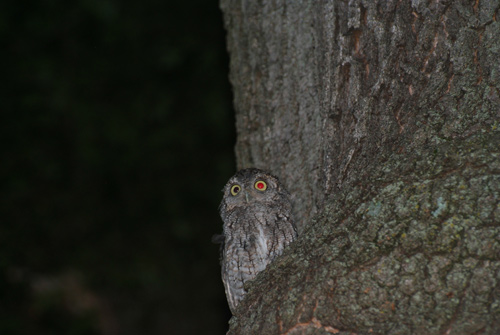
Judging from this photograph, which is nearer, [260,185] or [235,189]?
[260,185]

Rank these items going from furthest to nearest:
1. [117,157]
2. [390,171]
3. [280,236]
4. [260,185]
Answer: [117,157], [260,185], [280,236], [390,171]

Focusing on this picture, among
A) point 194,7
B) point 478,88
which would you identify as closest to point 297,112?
point 478,88

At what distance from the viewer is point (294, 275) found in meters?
1.60

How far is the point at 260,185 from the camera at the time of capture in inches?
109

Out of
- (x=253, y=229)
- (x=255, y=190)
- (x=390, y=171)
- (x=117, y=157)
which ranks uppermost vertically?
(x=390, y=171)

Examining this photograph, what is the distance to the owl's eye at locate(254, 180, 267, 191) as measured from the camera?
275 centimetres

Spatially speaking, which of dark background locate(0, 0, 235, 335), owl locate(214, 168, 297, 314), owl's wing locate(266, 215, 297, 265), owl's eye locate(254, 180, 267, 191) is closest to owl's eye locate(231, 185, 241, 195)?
owl locate(214, 168, 297, 314)

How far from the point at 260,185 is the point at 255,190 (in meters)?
0.04

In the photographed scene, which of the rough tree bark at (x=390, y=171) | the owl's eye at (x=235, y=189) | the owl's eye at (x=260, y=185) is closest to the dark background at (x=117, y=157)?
the owl's eye at (x=235, y=189)

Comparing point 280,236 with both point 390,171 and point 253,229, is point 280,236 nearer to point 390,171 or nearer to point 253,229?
point 253,229

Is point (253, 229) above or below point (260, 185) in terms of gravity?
below

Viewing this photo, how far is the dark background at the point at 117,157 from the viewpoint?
15.3ft

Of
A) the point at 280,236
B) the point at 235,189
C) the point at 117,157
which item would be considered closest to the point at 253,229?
the point at 280,236

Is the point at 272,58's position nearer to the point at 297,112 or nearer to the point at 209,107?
the point at 297,112
